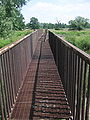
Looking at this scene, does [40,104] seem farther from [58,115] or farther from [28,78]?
[28,78]

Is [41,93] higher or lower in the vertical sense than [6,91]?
lower

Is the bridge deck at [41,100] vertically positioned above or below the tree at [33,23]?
below

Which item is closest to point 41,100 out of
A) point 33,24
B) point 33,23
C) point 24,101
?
point 24,101

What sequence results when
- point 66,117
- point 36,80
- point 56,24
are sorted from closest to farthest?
point 66,117 < point 36,80 < point 56,24

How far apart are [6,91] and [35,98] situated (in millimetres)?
1035

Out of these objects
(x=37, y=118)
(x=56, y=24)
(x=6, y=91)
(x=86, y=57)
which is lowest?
(x=37, y=118)

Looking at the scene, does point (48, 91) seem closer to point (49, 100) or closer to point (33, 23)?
point (49, 100)

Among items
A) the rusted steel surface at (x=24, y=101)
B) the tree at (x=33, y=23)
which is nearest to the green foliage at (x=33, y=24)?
the tree at (x=33, y=23)

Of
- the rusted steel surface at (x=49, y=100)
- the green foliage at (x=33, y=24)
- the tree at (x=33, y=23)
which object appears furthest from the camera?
the tree at (x=33, y=23)

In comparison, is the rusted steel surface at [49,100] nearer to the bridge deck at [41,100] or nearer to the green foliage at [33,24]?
the bridge deck at [41,100]

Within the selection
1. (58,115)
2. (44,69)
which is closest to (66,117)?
(58,115)

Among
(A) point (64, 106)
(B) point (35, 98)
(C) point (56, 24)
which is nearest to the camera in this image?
(A) point (64, 106)

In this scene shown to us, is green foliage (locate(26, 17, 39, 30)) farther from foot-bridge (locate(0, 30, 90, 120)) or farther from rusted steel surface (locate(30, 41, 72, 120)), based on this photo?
foot-bridge (locate(0, 30, 90, 120))

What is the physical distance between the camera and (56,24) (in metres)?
125
